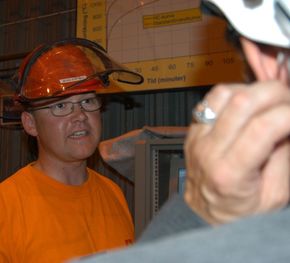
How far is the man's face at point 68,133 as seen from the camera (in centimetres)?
167

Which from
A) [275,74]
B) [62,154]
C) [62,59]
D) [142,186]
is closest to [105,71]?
[62,59]

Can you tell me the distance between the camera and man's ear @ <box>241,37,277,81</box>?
21.7 inches

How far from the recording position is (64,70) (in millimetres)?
1678

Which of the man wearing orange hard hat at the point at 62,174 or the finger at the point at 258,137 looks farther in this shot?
the man wearing orange hard hat at the point at 62,174

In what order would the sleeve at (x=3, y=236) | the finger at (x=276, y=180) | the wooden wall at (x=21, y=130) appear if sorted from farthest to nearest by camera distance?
the wooden wall at (x=21, y=130), the sleeve at (x=3, y=236), the finger at (x=276, y=180)

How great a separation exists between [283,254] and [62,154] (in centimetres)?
138

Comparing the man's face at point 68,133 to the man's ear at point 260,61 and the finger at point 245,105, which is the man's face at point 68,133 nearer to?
the man's ear at point 260,61

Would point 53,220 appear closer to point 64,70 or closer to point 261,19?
point 64,70

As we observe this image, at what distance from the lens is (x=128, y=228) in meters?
1.71

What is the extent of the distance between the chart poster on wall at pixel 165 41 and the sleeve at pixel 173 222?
1.41 metres

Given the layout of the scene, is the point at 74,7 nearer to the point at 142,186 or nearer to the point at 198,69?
the point at 198,69

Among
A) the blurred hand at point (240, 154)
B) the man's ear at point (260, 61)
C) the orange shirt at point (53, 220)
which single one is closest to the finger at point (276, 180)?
the blurred hand at point (240, 154)

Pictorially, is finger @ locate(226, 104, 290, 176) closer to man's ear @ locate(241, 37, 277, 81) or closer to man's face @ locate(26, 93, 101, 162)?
man's ear @ locate(241, 37, 277, 81)

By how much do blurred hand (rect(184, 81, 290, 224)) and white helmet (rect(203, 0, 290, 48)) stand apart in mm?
141
